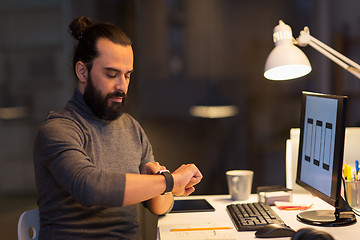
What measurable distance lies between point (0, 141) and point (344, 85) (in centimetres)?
256

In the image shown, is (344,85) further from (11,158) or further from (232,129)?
(11,158)

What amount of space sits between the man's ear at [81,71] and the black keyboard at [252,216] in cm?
76

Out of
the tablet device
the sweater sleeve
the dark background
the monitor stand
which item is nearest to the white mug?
the tablet device

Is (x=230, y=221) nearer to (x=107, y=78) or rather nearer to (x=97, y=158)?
(x=97, y=158)

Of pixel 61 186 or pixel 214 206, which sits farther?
pixel 214 206

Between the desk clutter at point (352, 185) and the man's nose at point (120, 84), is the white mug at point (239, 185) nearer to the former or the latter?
the desk clutter at point (352, 185)

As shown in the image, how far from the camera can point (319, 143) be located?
1579 millimetres

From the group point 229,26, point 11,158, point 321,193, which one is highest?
point 229,26

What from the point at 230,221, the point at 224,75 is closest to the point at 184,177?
the point at 230,221

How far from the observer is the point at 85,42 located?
1.66m

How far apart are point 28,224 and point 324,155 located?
3.51ft

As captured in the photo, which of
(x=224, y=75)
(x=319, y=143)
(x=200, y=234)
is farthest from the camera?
(x=224, y=75)

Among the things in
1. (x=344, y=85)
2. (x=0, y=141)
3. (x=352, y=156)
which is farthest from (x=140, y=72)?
(x=352, y=156)

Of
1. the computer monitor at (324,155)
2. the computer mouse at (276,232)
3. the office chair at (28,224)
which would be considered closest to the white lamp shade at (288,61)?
the computer monitor at (324,155)
